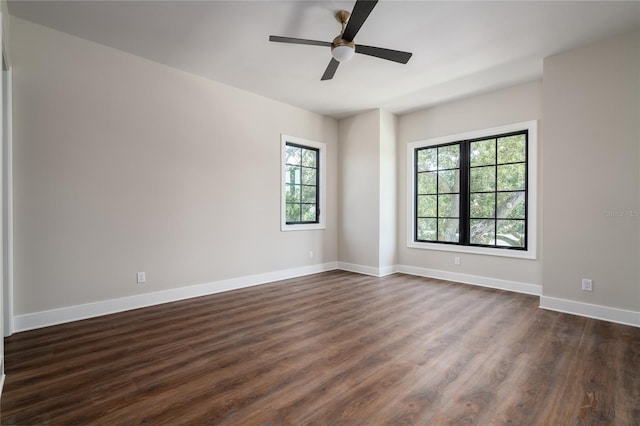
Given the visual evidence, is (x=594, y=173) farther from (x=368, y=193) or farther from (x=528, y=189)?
(x=368, y=193)

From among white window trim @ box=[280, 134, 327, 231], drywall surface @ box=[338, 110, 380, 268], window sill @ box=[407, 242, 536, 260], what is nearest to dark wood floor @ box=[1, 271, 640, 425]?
window sill @ box=[407, 242, 536, 260]

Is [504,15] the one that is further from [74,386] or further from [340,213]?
[74,386]

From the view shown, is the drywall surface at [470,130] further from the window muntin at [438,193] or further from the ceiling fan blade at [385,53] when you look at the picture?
the ceiling fan blade at [385,53]

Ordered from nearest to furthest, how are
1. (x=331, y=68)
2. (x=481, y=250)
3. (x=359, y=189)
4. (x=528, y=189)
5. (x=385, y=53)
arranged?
(x=385, y=53) < (x=331, y=68) < (x=528, y=189) < (x=481, y=250) < (x=359, y=189)

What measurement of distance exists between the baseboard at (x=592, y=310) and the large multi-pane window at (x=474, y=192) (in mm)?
974

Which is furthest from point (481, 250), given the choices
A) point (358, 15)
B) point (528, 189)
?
point (358, 15)

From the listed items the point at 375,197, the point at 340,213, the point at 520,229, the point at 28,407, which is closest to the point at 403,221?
the point at 375,197

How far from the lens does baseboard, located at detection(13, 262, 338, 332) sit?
9.84 ft

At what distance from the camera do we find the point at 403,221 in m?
5.72

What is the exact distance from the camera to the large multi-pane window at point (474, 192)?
4.46 meters

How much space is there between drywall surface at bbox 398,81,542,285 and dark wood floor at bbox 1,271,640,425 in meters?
0.90

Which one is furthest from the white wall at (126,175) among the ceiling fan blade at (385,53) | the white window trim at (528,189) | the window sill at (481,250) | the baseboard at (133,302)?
the white window trim at (528,189)

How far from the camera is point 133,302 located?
3.58 m

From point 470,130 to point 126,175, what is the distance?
479 centimetres
